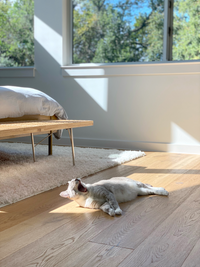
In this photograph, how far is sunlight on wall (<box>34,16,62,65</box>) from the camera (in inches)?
157

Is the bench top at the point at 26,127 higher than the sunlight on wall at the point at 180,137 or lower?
higher

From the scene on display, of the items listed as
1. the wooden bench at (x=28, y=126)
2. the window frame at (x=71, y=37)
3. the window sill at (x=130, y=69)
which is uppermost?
the window frame at (x=71, y=37)

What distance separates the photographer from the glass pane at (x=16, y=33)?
13.9ft

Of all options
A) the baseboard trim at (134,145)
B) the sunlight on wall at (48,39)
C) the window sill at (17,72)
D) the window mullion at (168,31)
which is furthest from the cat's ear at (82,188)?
the window sill at (17,72)

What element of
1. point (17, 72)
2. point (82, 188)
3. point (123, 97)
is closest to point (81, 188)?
point (82, 188)

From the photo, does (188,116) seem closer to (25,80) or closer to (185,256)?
(25,80)

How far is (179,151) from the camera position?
11.4 feet

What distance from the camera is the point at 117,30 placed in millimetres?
3809

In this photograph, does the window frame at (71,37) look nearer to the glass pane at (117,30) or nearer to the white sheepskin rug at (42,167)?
the glass pane at (117,30)

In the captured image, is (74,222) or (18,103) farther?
(18,103)

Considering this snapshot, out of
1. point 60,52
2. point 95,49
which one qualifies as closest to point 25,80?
point 60,52

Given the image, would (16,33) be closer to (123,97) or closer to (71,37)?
(71,37)

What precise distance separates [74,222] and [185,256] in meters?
0.51

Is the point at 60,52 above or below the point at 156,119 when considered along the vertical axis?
above
